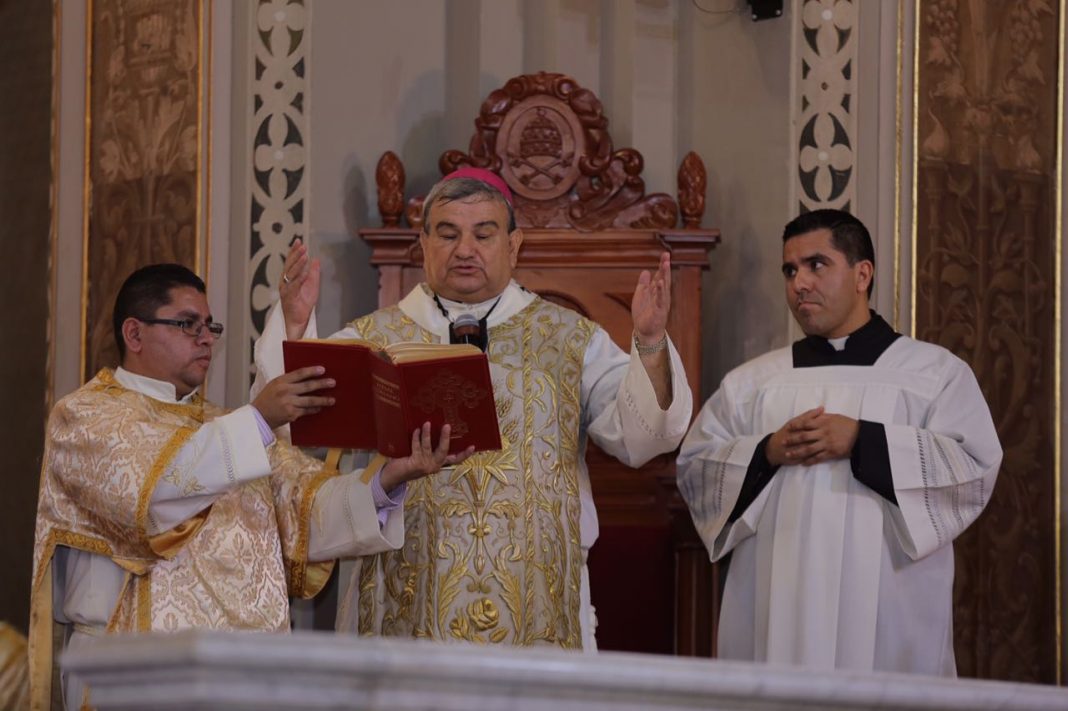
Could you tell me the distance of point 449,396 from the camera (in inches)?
168

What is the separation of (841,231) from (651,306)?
3.68 feet

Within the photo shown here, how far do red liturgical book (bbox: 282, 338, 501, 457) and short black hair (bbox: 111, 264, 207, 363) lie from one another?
578 mm

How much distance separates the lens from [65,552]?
15.3ft

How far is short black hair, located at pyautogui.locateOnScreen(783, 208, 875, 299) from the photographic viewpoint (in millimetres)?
5422

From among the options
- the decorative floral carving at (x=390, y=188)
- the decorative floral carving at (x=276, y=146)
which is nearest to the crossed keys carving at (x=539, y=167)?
the decorative floral carving at (x=390, y=188)

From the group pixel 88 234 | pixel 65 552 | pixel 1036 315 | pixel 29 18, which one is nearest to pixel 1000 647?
pixel 1036 315

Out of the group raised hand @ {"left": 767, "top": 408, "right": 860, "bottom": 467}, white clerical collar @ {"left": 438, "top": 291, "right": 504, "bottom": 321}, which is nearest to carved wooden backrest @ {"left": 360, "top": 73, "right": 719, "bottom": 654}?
raised hand @ {"left": 767, "top": 408, "right": 860, "bottom": 467}

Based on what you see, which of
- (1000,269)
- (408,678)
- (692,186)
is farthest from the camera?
(692,186)

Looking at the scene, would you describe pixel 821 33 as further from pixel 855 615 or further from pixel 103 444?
pixel 103 444

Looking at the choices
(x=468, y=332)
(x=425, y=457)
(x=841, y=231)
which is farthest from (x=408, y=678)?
(x=841, y=231)

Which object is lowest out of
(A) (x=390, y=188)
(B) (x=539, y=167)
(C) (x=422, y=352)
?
(C) (x=422, y=352)

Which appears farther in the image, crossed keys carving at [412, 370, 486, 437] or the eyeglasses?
the eyeglasses

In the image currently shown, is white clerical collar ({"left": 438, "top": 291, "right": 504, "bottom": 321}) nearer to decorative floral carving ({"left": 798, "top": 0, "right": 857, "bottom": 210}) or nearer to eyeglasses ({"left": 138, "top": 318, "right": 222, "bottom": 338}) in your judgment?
eyeglasses ({"left": 138, "top": 318, "right": 222, "bottom": 338})

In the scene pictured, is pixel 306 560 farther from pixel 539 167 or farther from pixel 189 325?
pixel 539 167
